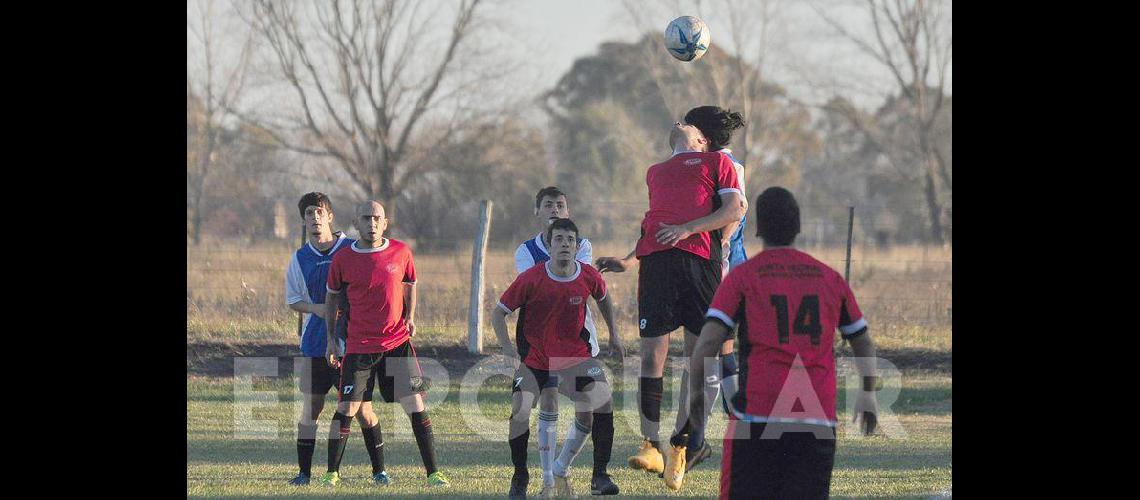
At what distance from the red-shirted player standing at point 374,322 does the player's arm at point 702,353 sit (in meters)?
3.45

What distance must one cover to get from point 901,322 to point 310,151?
2048 cm

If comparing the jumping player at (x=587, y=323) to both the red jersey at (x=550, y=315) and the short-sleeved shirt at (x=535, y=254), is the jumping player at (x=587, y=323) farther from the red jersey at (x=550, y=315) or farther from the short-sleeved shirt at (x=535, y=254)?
the red jersey at (x=550, y=315)

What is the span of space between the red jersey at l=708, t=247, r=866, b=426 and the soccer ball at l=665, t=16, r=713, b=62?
3.32m

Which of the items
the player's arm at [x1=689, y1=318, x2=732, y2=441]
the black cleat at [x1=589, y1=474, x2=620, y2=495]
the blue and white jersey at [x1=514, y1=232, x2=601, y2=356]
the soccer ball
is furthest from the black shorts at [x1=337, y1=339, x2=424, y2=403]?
the player's arm at [x1=689, y1=318, x2=732, y2=441]

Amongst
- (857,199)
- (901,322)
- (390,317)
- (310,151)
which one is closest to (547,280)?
(390,317)

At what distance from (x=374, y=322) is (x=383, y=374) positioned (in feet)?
1.37

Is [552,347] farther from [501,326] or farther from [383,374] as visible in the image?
[383,374]

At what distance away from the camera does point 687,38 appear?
9016 mm

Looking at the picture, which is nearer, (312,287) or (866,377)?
(866,377)

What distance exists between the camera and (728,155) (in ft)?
26.8

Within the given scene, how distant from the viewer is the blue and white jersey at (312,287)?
31.8ft

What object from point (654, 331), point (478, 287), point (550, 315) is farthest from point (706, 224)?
point (478, 287)

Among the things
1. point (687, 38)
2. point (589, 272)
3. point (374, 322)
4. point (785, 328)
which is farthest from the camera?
point (374, 322)

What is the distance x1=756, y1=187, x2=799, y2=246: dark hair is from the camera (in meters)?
6.02
